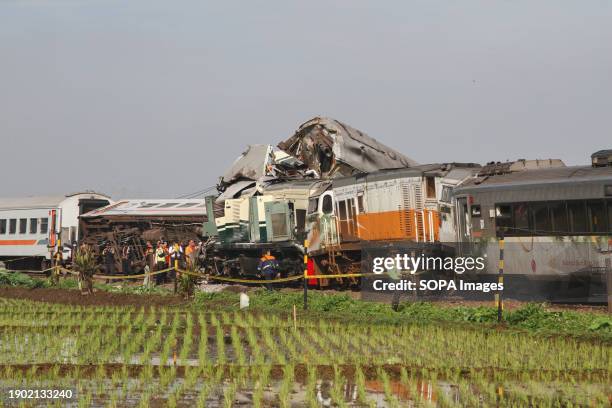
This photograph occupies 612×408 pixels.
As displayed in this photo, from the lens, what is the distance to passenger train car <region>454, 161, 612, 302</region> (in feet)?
74.2

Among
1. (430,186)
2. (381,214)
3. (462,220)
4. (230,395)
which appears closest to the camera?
(230,395)

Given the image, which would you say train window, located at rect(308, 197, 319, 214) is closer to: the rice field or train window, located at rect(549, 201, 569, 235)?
train window, located at rect(549, 201, 569, 235)

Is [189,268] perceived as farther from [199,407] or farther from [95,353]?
[199,407]

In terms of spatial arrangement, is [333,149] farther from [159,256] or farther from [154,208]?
[154,208]

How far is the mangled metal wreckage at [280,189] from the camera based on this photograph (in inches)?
1362

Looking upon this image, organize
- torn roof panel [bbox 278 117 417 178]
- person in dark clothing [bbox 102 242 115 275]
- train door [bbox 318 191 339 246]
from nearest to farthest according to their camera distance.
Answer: train door [bbox 318 191 339 246] → torn roof panel [bbox 278 117 417 178] → person in dark clothing [bbox 102 242 115 275]

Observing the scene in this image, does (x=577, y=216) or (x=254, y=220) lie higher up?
(x=254, y=220)

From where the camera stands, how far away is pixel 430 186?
92.1ft

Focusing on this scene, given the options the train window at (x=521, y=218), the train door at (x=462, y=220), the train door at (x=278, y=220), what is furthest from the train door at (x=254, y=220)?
the train window at (x=521, y=218)

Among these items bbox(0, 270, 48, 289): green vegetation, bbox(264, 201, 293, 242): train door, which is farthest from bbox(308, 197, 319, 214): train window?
bbox(0, 270, 48, 289): green vegetation

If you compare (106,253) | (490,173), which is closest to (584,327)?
(490,173)

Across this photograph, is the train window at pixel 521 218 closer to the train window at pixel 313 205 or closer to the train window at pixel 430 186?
the train window at pixel 430 186

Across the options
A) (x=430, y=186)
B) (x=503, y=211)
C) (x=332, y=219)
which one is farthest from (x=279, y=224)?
(x=503, y=211)

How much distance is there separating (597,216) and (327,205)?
1134cm
